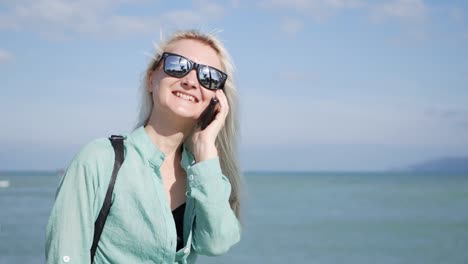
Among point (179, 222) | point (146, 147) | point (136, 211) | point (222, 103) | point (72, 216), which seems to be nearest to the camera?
point (72, 216)

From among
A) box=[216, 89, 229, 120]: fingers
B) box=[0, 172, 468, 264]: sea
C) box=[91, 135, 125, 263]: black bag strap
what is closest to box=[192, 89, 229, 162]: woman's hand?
box=[216, 89, 229, 120]: fingers

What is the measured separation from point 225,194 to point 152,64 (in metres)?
0.70

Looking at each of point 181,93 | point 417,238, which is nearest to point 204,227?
point 181,93

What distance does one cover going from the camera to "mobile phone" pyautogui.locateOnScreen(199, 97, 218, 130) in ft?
9.80

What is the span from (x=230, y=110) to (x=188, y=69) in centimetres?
35

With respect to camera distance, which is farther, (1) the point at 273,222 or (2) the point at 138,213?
(1) the point at 273,222

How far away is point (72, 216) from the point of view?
2381 mm

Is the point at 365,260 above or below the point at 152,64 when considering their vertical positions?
below

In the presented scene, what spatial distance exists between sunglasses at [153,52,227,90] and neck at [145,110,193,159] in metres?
0.20

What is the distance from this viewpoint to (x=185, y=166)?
2.90 meters

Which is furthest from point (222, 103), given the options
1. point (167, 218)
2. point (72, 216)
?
point (72, 216)

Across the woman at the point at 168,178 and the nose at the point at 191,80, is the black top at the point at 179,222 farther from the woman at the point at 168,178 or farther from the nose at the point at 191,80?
the nose at the point at 191,80

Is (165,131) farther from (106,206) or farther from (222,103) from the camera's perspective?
(106,206)

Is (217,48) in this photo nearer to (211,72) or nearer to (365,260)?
(211,72)
